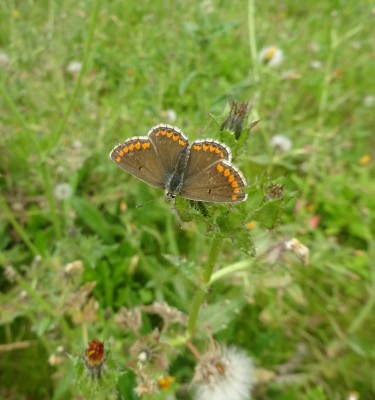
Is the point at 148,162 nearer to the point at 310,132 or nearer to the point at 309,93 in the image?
the point at 310,132

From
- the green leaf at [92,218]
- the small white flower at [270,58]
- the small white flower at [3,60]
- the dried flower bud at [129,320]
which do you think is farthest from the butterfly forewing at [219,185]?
the small white flower at [3,60]

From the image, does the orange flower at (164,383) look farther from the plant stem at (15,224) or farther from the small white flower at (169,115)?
the small white flower at (169,115)

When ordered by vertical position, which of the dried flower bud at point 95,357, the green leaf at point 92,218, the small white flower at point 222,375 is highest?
the green leaf at point 92,218

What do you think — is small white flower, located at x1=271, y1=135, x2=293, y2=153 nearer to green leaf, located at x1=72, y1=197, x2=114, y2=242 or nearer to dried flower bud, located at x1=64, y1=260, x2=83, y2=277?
green leaf, located at x1=72, y1=197, x2=114, y2=242

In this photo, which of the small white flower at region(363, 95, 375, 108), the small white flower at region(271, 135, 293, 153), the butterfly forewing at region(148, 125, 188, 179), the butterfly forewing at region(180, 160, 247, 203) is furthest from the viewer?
the small white flower at region(363, 95, 375, 108)

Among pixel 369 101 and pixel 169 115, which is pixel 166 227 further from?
pixel 369 101

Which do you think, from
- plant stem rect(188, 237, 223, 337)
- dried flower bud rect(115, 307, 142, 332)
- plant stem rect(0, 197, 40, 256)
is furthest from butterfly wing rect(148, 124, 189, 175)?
plant stem rect(0, 197, 40, 256)
